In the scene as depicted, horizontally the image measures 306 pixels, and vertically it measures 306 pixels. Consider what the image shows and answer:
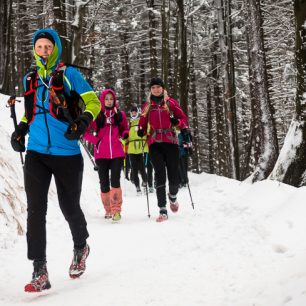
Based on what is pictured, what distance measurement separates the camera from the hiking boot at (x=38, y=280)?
158 inches

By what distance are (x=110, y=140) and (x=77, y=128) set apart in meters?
4.11

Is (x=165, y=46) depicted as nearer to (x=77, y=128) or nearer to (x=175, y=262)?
(x=175, y=262)

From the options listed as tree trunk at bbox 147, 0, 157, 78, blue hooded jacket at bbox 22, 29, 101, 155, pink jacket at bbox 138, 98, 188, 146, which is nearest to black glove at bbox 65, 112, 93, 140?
blue hooded jacket at bbox 22, 29, 101, 155

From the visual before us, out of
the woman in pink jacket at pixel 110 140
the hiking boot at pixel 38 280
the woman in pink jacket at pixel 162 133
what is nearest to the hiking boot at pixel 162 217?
the woman in pink jacket at pixel 162 133

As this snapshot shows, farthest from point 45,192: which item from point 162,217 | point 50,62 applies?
point 162,217

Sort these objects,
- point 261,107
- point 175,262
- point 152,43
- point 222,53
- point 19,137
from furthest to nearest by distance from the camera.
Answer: point 152,43 < point 222,53 < point 261,107 < point 175,262 < point 19,137

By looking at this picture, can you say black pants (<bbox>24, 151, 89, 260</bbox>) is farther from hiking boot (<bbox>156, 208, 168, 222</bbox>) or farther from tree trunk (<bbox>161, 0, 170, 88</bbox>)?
tree trunk (<bbox>161, 0, 170, 88</bbox>)

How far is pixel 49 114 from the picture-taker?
425cm

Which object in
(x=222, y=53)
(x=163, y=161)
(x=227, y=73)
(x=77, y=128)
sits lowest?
(x=163, y=161)

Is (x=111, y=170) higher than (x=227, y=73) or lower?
lower

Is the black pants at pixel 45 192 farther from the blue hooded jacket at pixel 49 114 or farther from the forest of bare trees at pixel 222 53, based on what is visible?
the forest of bare trees at pixel 222 53

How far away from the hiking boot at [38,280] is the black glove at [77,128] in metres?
1.19

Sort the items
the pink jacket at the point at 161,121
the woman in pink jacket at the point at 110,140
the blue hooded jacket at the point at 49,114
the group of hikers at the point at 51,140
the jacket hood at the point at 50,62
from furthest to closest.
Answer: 1. the woman in pink jacket at the point at 110,140
2. the pink jacket at the point at 161,121
3. the jacket hood at the point at 50,62
4. the blue hooded jacket at the point at 49,114
5. the group of hikers at the point at 51,140

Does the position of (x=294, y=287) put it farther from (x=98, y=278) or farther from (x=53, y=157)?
(x=53, y=157)
